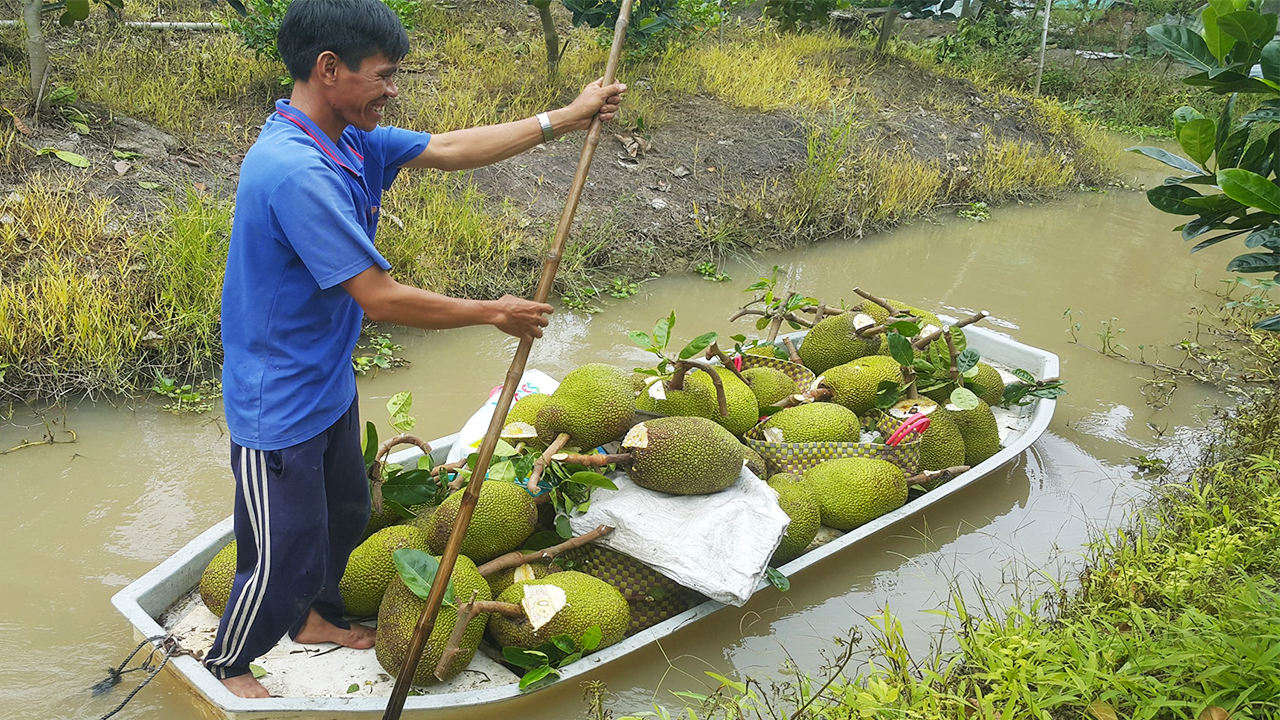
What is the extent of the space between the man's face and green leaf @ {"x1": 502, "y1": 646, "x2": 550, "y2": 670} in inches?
51.2

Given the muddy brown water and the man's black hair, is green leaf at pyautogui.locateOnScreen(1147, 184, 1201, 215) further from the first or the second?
the man's black hair

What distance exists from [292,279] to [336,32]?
49cm

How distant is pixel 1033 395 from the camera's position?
12.8 feet

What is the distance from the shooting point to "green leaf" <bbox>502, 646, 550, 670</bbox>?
7.49 ft

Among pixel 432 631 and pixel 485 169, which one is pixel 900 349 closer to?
pixel 432 631

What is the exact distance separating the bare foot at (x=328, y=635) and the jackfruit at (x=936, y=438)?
2.00 meters

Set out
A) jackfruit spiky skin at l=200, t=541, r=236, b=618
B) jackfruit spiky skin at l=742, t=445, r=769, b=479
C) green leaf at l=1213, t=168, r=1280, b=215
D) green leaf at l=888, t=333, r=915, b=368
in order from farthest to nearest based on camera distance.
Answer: green leaf at l=888, t=333, r=915, b=368
jackfruit spiky skin at l=742, t=445, r=769, b=479
jackfruit spiky skin at l=200, t=541, r=236, b=618
green leaf at l=1213, t=168, r=1280, b=215

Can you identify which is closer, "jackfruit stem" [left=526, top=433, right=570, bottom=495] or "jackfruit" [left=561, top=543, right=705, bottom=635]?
"jackfruit stem" [left=526, top=433, right=570, bottom=495]

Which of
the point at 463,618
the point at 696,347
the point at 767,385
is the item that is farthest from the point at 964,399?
the point at 463,618

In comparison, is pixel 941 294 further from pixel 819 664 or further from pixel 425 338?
pixel 819 664

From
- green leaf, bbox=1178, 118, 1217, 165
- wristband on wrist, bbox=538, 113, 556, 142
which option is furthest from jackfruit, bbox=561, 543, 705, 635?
green leaf, bbox=1178, 118, 1217, 165

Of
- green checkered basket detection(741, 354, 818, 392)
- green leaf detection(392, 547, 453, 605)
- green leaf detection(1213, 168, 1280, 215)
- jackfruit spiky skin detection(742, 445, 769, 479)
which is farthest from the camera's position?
green checkered basket detection(741, 354, 818, 392)

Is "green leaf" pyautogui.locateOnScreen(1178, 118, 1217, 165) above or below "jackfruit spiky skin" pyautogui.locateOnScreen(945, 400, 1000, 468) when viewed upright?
above

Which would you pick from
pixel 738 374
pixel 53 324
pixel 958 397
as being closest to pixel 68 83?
pixel 53 324
